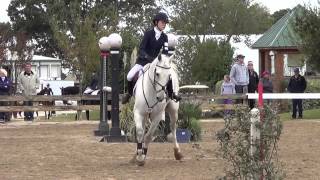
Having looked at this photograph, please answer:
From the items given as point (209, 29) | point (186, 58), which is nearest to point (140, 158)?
point (186, 58)

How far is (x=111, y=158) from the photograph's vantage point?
13.3m

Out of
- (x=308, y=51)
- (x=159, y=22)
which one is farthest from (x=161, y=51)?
(x=308, y=51)

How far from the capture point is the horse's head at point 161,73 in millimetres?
11555

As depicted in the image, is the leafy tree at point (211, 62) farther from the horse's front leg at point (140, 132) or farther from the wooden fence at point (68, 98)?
the horse's front leg at point (140, 132)

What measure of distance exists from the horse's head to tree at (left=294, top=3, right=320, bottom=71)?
672 inches

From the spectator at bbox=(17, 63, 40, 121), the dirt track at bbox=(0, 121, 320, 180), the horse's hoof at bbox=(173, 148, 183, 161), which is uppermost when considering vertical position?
the spectator at bbox=(17, 63, 40, 121)

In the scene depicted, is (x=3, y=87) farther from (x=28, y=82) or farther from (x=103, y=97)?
(x=103, y=97)

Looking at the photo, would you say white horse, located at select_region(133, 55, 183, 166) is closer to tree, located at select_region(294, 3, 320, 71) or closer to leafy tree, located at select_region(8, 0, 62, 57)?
tree, located at select_region(294, 3, 320, 71)

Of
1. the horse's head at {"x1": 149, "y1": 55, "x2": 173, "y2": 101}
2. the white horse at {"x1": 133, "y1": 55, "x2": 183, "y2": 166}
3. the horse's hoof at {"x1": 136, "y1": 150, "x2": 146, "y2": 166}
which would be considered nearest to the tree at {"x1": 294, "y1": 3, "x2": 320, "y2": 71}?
the white horse at {"x1": 133, "y1": 55, "x2": 183, "y2": 166}

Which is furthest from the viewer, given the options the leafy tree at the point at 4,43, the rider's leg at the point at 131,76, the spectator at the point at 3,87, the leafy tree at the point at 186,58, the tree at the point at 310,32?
the leafy tree at the point at 4,43

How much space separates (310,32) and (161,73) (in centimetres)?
1747

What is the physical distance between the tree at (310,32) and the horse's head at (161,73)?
17.1 metres

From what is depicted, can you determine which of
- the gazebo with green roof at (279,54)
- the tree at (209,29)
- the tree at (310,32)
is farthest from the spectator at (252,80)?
the tree at (209,29)

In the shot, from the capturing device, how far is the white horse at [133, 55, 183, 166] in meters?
11.6
